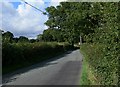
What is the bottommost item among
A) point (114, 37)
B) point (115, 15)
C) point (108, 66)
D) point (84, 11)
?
point (108, 66)

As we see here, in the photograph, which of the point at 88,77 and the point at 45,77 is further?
the point at 45,77

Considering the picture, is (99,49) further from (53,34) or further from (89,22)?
(53,34)

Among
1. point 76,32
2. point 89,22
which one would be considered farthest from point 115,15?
point 76,32

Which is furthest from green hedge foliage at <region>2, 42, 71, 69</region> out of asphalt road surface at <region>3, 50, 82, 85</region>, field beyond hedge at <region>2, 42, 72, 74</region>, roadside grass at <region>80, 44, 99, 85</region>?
roadside grass at <region>80, 44, 99, 85</region>

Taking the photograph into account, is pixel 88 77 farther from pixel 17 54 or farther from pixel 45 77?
pixel 17 54

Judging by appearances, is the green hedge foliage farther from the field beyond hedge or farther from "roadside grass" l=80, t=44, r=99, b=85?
"roadside grass" l=80, t=44, r=99, b=85

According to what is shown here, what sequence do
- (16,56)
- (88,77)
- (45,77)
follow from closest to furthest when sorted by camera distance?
(88,77) → (45,77) → (16,56)

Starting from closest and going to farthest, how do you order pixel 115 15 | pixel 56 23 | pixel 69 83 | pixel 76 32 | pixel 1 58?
1. pixel 115 15
2. pixel 69 83
3. pixel 76 32
4. pixel 1 58
5. pixel 56 23

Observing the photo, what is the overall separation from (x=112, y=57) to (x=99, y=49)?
56.4 inches

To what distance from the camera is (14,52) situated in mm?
32062

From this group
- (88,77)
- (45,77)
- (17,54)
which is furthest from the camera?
(17,54)

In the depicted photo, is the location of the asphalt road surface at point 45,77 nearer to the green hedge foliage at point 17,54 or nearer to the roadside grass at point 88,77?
the roadside grass at point 88,77

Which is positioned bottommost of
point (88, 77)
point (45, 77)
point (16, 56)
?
point (45, 77)

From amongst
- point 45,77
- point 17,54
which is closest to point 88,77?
point 45,77
